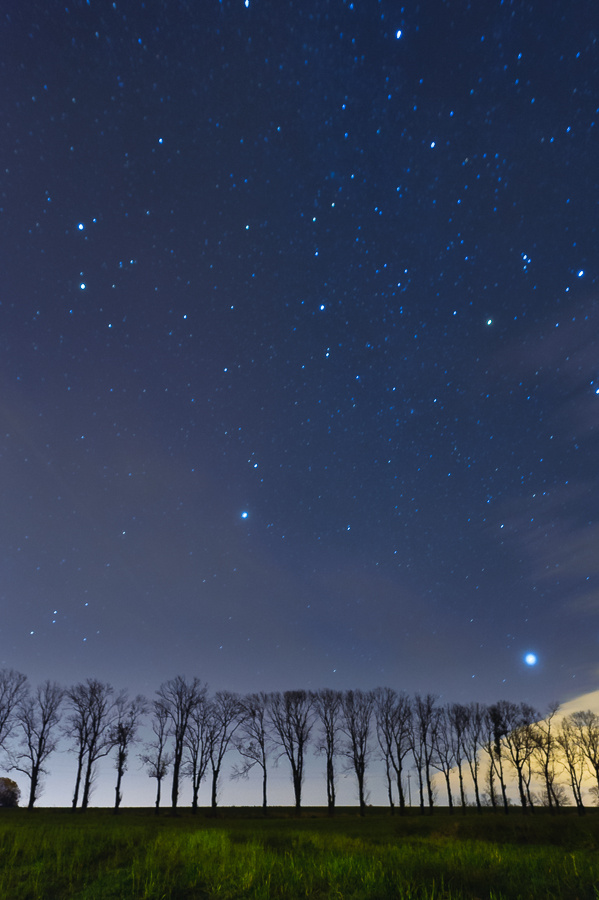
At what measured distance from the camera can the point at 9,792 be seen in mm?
73938

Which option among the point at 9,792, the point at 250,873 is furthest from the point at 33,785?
the point at 250,873

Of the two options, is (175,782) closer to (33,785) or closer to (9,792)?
(33,785)

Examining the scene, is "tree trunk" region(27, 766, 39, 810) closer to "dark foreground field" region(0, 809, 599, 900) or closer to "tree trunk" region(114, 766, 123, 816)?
"tree trunk" region(114, 766, 123, 816)

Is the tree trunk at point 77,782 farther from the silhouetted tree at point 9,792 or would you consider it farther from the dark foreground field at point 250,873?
the dark foreground field at point 250,873

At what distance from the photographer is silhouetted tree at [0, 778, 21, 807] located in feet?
238

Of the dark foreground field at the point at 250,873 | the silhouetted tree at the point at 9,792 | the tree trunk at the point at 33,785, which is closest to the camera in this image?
the dark foreground field at the point at 250,873

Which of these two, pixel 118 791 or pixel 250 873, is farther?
pixel 118 791

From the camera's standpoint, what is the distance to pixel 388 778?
214 ft

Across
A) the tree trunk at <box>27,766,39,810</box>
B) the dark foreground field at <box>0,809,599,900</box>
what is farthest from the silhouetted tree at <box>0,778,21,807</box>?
the dark foreground field at <box>0,809,599,900</box>

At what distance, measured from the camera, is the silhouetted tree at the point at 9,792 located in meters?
72.6

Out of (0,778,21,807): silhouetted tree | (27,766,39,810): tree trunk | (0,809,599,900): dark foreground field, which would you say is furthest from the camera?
(0,778,21,807): silhouetted tree

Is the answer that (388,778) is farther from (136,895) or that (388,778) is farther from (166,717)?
(136,895)

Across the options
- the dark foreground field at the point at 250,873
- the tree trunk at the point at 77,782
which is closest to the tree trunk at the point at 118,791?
the tree trunk at the point at 77,782

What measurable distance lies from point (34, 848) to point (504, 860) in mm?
12896
